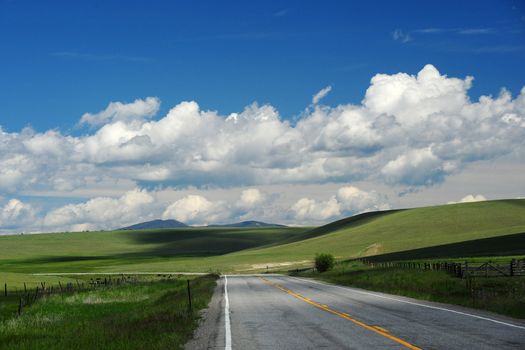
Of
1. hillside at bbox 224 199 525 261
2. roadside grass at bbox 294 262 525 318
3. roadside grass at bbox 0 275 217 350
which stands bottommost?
roadside grass at bbox 294 262 525 318

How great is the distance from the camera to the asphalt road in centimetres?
1684

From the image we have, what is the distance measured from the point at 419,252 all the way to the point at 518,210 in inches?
2804

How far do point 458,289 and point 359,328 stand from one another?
16.9m

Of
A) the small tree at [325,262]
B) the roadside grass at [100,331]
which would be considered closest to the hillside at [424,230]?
the small tree at [325,262]

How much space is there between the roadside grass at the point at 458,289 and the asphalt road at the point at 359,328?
1237mm

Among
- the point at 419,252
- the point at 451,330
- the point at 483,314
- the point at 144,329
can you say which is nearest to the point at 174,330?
the point at 144,329

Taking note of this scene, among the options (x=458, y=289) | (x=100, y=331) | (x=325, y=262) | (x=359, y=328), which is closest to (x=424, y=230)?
(x=325, y=262)

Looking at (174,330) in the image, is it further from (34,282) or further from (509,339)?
(34,282)

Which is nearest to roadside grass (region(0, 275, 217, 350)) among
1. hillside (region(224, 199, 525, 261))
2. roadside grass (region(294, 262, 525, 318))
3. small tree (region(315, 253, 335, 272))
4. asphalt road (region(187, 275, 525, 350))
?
asphalt road (region(187, 275, 525, 350))

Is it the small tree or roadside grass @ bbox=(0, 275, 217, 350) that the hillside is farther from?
roadside grass @ bbox=(0, 275, 217, 350)

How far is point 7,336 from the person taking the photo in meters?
20.9

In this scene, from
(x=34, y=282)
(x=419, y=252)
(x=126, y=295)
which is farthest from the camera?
(x=419, y=252)

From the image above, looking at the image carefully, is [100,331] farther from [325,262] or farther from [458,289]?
[325,262]

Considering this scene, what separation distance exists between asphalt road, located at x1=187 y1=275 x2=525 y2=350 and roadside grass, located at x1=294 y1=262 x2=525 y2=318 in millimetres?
1237
